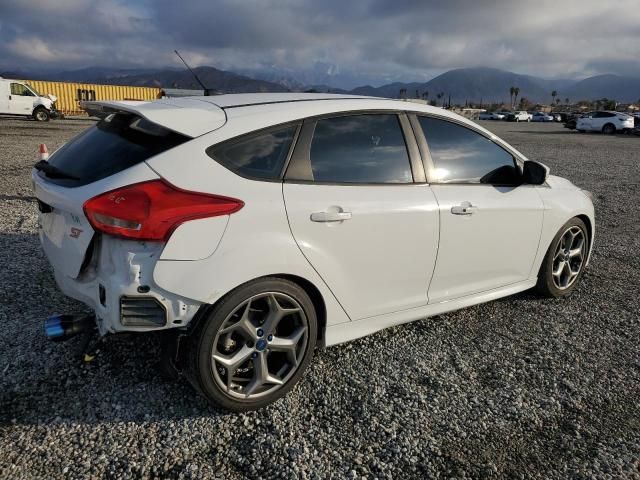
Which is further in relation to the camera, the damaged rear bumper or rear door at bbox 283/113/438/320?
rear door at bbox 283/113/438/320

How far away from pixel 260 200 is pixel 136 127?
818 mm

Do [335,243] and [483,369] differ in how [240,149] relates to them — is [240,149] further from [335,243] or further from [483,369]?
[483,369]

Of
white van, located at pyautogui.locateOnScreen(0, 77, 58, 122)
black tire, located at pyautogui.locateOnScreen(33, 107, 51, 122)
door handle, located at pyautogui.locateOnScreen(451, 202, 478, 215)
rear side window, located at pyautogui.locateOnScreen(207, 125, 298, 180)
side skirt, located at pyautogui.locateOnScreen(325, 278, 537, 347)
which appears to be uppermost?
rear side window, located at pyautogui.locateOnScreen(207, 125, 298, 180)

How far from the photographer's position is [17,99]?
24.2 meters

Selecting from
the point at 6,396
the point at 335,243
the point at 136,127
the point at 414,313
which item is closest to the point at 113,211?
the point at 136,127

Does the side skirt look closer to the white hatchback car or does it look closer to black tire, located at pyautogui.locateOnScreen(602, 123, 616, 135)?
the white hatchback car

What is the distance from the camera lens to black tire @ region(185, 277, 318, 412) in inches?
93.9

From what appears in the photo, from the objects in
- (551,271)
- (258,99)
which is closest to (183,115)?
(258,99)

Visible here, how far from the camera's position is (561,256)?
170 inches

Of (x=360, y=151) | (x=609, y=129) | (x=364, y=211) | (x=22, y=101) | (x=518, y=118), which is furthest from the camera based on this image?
(x=518, y=118)

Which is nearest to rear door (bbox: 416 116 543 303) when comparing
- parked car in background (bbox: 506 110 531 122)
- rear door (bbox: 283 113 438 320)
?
rear door (bbox: 283 113 438 320)

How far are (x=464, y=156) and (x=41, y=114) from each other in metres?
27.5

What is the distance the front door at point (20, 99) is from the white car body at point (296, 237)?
25.8 metres

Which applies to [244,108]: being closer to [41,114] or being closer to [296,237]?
[296,237]
